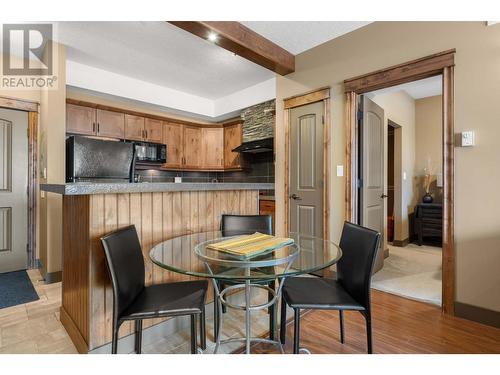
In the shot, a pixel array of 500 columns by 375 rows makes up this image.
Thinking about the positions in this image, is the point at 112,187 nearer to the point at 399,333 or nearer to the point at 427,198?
the point at 399,333

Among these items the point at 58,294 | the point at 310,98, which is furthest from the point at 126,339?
the point at 310,98

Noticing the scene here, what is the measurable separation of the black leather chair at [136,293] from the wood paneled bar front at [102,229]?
0.19m

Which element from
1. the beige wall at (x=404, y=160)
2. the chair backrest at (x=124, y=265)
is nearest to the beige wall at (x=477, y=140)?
the beige wall at (x=404, y=160)

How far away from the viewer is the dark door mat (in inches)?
95.5

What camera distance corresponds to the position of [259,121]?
430cm

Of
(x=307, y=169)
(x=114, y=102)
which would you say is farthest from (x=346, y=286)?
(x=114, y=102)

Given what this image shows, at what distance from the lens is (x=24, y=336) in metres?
1.85

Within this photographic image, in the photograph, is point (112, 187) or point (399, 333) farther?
point (399, 333)

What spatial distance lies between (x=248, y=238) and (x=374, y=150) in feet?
7.63

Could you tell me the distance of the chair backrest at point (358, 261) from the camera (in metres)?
1.42

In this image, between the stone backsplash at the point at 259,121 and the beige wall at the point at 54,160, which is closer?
the beige wall at the point at 54,160

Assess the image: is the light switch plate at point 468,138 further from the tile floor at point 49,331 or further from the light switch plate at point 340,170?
the tile floor at point 49,331

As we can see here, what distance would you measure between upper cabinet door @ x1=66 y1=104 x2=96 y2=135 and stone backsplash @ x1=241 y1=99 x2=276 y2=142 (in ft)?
7.72

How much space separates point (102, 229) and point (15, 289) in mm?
2113
